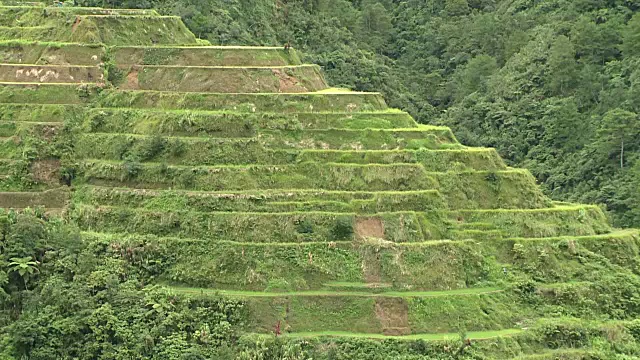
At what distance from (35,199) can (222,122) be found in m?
6.80

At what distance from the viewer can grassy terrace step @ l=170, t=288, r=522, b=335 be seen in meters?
28.7

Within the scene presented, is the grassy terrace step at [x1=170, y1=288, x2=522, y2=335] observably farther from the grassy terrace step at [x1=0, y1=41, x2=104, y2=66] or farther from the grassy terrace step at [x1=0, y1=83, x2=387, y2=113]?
the grassy terrace step at [x1=0, y1=41, x2=104, y2=66]

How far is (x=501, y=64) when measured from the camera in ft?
203

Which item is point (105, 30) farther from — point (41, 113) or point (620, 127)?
point (620, 127)

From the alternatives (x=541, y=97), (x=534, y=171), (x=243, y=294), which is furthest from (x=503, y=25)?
(x=243, y=294)

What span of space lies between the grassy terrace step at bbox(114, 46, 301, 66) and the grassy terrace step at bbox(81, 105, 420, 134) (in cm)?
285

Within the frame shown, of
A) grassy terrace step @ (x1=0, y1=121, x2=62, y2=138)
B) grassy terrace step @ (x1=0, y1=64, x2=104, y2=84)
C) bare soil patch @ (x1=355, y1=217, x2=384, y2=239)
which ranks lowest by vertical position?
grassy terrace step @ (x1=0, y1=121, x2=62, y2=138)

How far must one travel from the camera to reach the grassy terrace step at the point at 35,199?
32906mm

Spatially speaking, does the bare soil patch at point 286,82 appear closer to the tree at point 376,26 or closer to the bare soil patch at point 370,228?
the bare soil patch at point 370,228

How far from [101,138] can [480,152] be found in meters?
13.1

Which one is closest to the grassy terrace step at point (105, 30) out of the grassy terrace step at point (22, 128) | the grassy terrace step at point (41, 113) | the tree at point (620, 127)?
the grassy terrace step at point (41, 113)

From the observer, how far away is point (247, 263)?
29.9m

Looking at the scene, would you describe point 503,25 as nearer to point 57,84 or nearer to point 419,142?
point 419,142

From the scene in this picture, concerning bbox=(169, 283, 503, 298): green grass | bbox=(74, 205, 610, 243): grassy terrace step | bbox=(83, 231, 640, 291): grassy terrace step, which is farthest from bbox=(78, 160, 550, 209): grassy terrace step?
bbox=(169, 283, 503, 298): green grass
